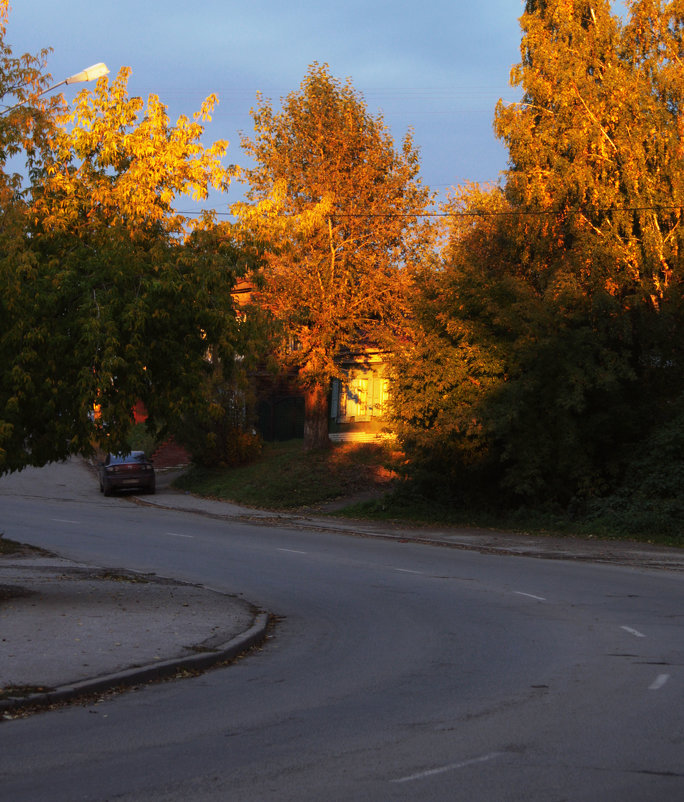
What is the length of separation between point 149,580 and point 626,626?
810 cm

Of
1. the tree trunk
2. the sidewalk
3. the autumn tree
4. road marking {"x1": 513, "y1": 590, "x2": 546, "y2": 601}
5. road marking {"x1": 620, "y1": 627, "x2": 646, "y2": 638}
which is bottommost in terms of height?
the sidewalk

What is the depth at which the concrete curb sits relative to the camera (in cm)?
808

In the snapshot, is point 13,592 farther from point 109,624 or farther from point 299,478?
point 299,478

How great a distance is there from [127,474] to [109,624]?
Answer: 2616cm

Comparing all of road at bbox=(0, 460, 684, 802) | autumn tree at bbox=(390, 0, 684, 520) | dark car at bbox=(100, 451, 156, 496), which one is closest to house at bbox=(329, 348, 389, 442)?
dark car at bbox=(100, 451, 156, 496)

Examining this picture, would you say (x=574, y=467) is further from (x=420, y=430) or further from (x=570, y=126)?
(x=570, y=126)

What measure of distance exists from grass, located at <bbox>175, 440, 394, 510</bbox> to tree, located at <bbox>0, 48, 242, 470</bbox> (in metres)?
18.9

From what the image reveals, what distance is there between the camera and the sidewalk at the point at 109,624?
8906 mm

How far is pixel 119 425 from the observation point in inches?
495

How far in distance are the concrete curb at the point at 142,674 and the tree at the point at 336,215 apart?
24.9 metres

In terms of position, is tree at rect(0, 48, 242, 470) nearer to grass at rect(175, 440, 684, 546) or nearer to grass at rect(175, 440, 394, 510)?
grass at rect(175, 440, 684, 546)

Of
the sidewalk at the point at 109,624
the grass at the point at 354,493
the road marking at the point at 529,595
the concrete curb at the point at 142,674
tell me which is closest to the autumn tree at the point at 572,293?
the grass at the point at 354,493

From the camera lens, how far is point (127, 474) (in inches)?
1469

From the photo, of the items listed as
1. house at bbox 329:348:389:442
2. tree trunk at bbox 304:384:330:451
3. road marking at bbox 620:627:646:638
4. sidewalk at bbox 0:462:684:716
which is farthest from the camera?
house at bbox 329:348:389:442
